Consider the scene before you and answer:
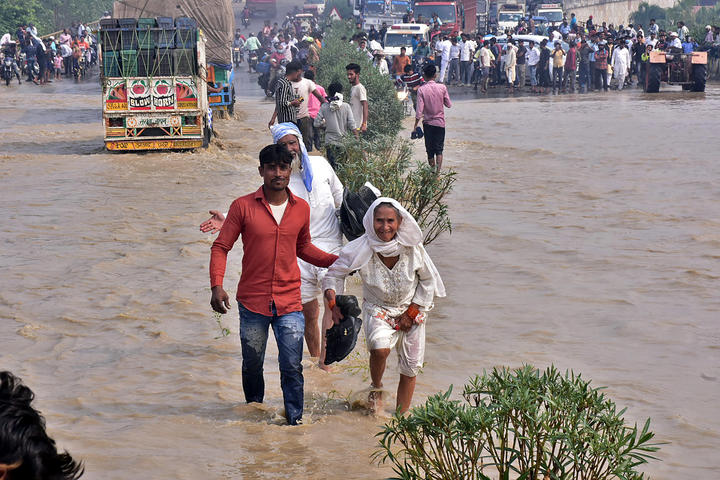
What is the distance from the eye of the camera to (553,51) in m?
29.7

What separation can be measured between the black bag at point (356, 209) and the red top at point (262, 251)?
0.69 meters

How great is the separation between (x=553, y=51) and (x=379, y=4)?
43.8 ft

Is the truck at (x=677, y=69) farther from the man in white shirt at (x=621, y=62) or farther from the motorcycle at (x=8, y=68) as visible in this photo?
the motorcycle at (x=8, y=68)

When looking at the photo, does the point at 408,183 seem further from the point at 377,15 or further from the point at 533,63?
the point at 377,15

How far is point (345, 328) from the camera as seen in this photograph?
197 inches

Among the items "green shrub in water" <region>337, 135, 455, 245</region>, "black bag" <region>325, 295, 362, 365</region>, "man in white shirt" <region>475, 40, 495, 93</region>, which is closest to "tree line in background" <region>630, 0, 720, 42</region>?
"man in white shirt" <region>475, 40, 495, 93</region>

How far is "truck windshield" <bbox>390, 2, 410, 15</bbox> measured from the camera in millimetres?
41250

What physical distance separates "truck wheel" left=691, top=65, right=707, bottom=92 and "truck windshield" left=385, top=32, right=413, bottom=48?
986 cm

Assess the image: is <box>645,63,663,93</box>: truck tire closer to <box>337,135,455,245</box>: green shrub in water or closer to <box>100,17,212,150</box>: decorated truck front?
<box>100,17,212,150</box>: decorated truck front

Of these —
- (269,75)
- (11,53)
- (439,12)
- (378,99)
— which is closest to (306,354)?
(378,99)

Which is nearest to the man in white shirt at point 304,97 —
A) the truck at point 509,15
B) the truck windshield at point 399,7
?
the truck windshield at point 399,7

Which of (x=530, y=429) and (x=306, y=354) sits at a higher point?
(x=530, y=429)

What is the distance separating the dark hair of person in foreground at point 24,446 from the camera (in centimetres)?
165

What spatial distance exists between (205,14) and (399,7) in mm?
21411
